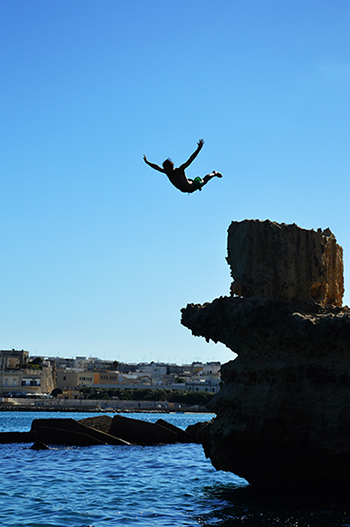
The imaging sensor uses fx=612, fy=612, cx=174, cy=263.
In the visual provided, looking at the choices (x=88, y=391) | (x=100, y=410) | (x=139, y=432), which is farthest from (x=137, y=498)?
(x=88, y=391)

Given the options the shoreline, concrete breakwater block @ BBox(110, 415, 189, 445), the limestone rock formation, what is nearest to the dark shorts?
the limestone rock formation

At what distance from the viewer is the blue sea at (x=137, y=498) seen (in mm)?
11578

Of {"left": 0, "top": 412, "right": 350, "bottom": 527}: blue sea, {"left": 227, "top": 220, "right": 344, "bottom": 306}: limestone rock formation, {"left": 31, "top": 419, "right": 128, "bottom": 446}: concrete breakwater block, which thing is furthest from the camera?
{"left": 31, "top": 419, "right": 128, "bottom": 446}: concrete breakwater block

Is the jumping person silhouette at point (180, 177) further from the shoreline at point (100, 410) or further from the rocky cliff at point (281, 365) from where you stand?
the shoreline at point (100, 410)

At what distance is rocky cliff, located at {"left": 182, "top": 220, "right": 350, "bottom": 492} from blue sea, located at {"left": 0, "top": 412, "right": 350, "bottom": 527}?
33.8 inches

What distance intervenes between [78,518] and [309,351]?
6.02 m

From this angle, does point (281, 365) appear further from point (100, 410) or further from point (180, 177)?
point (100, 410)

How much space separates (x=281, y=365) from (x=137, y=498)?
4550 millimetres

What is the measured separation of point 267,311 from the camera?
13727 mm

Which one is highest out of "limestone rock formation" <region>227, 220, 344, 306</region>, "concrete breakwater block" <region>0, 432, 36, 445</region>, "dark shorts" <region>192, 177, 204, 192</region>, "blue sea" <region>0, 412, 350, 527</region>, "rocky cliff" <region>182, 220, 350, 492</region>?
"dark shorts" <region>192, 177, 204, 192</region>

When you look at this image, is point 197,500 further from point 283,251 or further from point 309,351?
point 283,251

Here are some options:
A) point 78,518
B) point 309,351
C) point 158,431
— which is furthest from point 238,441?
point 158,431

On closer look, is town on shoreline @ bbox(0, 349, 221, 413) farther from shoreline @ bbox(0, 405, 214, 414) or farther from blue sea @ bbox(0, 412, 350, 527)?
blue sea @ bbox(0, 412, 350, 527)

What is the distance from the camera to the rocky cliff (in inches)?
522
